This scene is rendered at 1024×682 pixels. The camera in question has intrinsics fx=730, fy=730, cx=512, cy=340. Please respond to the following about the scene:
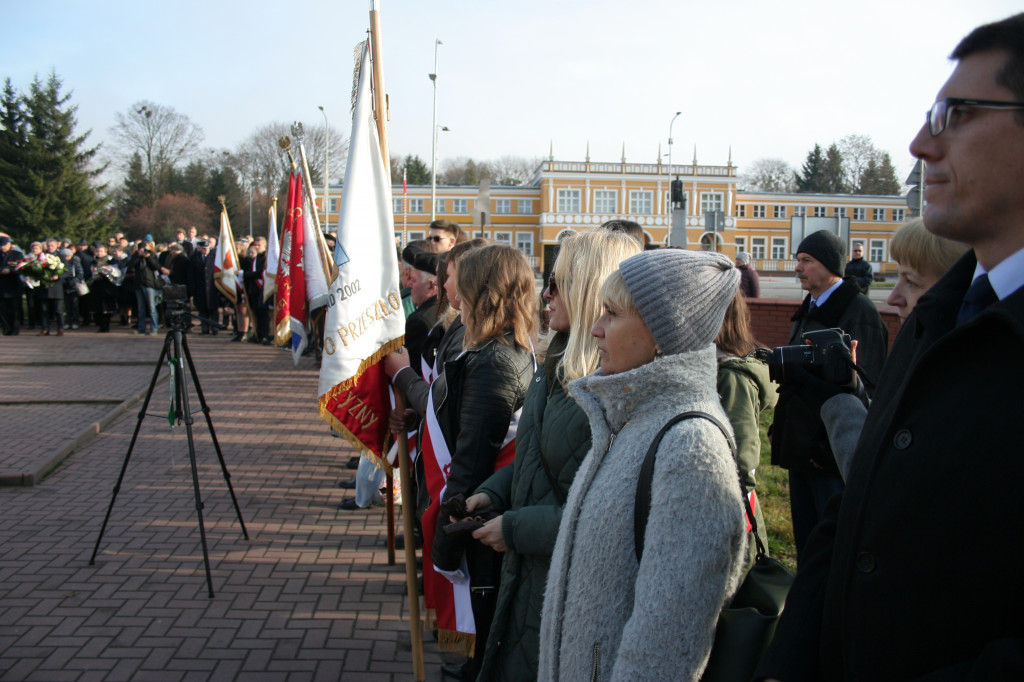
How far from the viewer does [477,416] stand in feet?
9.87

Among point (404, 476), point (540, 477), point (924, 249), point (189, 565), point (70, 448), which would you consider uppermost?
point (924, 249)

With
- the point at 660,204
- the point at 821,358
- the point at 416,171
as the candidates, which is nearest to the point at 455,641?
the point at 821,358

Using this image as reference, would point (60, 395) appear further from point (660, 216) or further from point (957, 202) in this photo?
point (660, 216)

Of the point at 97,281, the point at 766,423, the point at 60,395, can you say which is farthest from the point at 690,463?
the point at 97,281

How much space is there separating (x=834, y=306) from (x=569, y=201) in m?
73.0

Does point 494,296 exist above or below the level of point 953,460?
above

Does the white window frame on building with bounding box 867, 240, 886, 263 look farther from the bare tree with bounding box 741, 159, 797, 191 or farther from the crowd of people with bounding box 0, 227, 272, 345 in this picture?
the crowd of people with bounding box 0, 227, 272, 345

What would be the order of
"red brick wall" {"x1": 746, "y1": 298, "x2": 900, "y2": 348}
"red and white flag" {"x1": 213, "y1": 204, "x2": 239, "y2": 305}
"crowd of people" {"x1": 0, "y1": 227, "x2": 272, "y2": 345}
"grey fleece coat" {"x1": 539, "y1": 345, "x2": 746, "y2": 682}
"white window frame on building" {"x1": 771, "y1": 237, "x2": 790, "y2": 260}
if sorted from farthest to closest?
"white window frame on building" {"x1": 771, "y1": 237, "x2": 790, "y2": 260}, "crowd of people" {"x1": 0, "y1": 227, "x2": 272, "y2": 345}, "red and white flag" {"x1": 213, "y1": 204, "x2": 239, "y2": 305}, "red brick wall" {"x1": 746, "y1": 298, "x2": 900, "y2": 348}, "grey fleece coat" {"x1": 539, "y1": 345, "x2": 746, "y2": 682}

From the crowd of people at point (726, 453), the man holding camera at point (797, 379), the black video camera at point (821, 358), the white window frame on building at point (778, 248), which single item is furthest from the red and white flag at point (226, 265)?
the white window frame on building at point (778, 248)

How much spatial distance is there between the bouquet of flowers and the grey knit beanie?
17374 mm

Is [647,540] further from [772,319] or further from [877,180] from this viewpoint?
[877,180]

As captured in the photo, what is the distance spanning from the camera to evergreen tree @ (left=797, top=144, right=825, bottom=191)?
91125mm

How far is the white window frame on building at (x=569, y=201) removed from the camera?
75812mm

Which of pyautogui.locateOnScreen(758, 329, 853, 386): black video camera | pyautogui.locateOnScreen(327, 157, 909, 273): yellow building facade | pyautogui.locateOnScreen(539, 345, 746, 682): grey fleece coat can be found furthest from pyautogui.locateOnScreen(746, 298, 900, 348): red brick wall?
pyautogui.locateOnScreen(327, 157, 909, 273): yellow building facade
